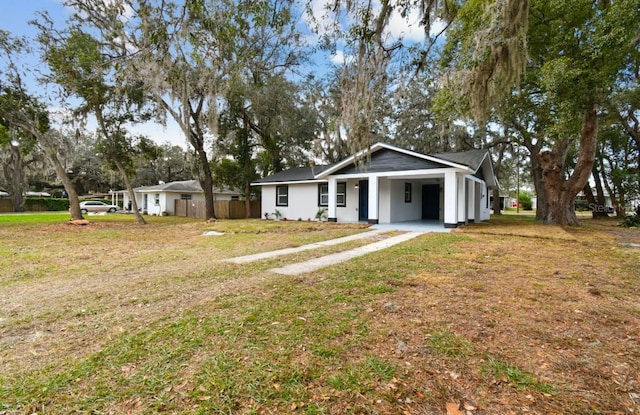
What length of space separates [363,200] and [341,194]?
1.19 metres

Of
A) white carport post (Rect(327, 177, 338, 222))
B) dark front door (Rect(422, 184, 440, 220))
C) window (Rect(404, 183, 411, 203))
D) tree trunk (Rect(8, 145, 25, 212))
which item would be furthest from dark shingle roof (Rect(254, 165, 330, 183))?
tree trunk (Rect(8, 145, 25, 212))

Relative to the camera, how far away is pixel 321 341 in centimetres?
283

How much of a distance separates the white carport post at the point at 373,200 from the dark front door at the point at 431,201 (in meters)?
5.23

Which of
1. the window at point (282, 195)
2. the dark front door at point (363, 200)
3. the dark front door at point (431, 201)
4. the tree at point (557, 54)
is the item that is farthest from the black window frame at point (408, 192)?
the window at point (282, 195)

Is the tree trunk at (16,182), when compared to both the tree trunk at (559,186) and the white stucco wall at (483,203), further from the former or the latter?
the tree trunk at (559,186)

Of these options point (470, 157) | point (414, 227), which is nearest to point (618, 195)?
point (470, 157)

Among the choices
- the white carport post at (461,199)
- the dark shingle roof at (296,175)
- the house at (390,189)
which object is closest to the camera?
the house at (390,189)

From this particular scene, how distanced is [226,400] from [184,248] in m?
7.02

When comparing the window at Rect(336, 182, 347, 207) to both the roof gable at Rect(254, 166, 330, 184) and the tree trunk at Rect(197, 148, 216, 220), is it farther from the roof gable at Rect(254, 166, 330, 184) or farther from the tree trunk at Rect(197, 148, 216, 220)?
the tree trunk at Rect(197, 148, 216, 220)

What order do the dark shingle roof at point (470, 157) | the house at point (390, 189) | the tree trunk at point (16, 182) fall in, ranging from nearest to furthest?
the house at point (390, 189), the dark shingle roof at point (470, 157), the tree trunk at point (16, 182)

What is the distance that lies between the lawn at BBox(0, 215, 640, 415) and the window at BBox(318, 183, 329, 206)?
453 inches

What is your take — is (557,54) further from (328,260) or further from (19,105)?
(19,105)

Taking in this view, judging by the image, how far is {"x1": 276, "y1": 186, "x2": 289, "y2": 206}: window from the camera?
18766 mm

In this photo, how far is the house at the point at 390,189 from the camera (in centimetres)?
1313
